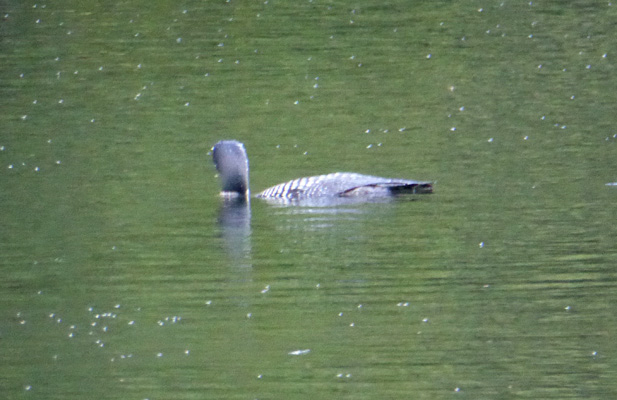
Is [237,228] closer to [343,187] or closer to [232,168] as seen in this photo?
[343,187]

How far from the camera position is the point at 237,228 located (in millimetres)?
12492

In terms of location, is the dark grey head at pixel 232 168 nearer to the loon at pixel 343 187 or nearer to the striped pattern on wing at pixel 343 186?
the loon at pixel 343 187

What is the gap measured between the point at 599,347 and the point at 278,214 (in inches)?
210

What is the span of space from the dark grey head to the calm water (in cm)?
27

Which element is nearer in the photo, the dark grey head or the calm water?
the calm water

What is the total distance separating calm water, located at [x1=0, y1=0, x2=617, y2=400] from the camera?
8.17 m

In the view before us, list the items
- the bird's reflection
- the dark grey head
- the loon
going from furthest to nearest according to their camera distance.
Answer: the dark grey head < the loon < the bird's reflection

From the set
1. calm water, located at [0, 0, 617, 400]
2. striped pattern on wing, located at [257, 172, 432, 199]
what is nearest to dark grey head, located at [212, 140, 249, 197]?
calm water, located at [0, 0, 617, 400]

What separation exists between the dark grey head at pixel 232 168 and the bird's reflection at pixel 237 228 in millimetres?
171

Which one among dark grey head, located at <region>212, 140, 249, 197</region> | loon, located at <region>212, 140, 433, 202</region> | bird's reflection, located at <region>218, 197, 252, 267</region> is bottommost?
bird's reflection, located at <region>218, 197, 252, 267</region>

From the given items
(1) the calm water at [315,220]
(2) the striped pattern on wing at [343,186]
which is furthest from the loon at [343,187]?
(1) the calm water at [315,220]

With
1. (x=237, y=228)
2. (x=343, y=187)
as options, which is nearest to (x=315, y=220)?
(x=237, y=228)

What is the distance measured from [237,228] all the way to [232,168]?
6.25 ft

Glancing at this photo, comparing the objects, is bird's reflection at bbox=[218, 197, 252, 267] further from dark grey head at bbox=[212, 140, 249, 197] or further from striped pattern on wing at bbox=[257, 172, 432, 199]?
striped pattern on wing at bbox=[257, 172, 432, 199]
